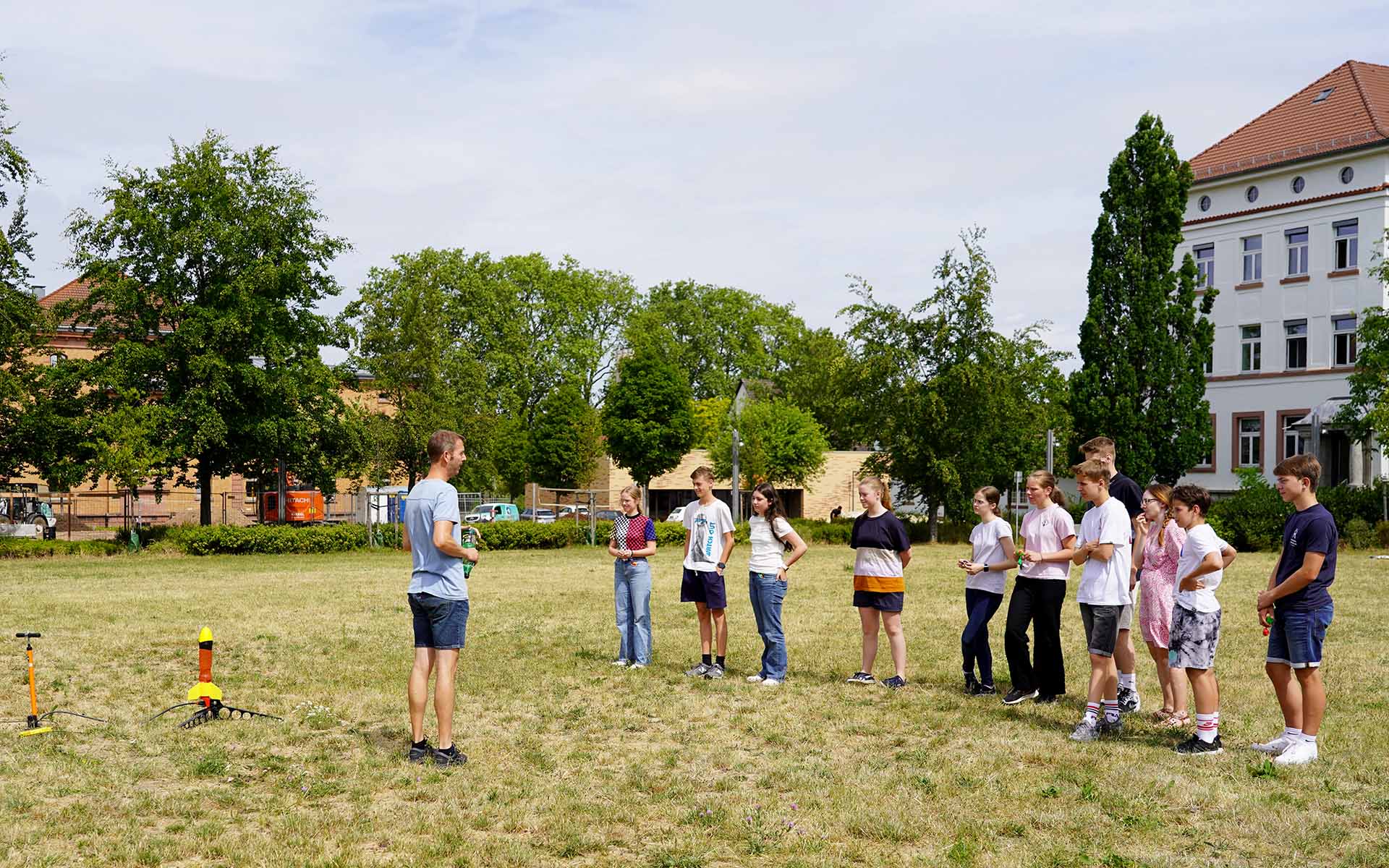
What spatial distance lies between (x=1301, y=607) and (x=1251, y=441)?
42049 mm

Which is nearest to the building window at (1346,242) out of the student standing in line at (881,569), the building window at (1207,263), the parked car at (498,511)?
the building window at (1207,263)

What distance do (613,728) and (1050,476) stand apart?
385cm

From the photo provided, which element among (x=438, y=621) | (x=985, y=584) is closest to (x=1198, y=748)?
(x=985, y=584)

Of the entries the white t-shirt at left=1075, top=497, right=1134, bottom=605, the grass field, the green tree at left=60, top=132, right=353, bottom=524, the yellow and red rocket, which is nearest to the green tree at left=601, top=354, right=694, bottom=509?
the green tree at left=60, top=132, right=353, bottom=524

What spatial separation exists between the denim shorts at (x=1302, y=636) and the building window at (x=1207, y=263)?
4285 cm

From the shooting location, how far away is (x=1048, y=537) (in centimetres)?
951

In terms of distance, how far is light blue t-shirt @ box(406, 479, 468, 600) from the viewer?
25.0ft

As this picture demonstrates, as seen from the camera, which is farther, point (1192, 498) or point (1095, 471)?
point (1095, 471)

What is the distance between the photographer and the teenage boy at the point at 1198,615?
26.5 feet

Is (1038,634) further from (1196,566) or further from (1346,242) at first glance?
(1346,242)

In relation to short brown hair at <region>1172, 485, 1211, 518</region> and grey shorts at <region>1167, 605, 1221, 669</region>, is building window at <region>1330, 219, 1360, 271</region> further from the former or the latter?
grey shorts at <region>1167, 605, 1221, 669</region>

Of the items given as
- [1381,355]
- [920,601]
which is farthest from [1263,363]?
[920,601]

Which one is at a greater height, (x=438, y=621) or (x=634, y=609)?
(x=438, y=621)

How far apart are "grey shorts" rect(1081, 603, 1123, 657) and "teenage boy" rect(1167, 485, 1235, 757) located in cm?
37
